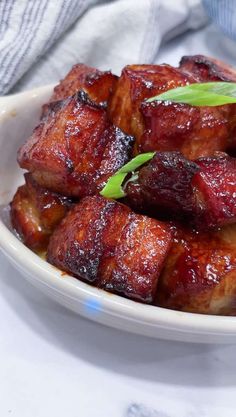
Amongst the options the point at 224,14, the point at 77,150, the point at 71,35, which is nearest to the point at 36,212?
the point at 77,150

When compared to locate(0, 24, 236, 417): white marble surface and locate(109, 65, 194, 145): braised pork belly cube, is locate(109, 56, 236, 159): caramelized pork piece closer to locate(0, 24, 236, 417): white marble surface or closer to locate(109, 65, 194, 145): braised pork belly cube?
locate(109, 65, 194, 145): braised pork belly cube

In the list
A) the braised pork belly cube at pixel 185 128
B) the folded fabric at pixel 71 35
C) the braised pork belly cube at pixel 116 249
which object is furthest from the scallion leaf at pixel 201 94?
the folded fabric at pixel 71 35

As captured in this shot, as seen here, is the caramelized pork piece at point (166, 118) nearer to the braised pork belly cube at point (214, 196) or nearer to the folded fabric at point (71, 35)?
the braised pork belly cube at point (214, 196)

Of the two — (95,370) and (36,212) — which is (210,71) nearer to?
(36,212)

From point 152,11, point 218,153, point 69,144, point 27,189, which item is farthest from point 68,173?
point 152,11

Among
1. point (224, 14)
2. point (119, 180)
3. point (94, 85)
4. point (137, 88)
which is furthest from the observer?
point (224, 14)

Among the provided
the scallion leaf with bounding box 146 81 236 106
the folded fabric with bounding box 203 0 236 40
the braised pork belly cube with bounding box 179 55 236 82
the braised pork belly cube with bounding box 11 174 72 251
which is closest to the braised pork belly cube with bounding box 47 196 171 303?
the braised pork belly cube with bounding box 11 174 72 251
